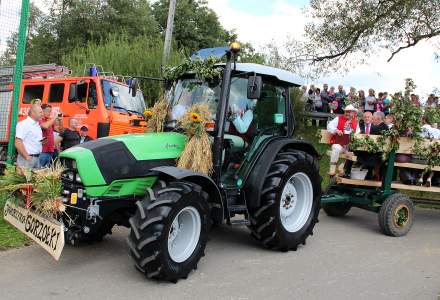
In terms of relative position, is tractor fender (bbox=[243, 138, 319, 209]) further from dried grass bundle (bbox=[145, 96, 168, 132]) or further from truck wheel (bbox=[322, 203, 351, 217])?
truck wheel (bbox=[322, 203, 351, 217])

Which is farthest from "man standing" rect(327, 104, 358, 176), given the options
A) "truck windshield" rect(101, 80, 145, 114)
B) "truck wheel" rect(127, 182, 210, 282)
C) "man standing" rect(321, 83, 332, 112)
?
"man standing" rect(321, 83, 332, 112)

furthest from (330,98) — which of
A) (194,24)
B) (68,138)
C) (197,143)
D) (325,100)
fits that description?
(194,24)

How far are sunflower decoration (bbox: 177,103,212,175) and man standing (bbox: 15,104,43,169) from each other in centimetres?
296

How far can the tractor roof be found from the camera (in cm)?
568

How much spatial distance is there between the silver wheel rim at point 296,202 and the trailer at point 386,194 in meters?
0.94

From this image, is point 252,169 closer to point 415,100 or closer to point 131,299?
point 131,299

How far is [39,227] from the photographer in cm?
480

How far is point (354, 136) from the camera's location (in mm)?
7660

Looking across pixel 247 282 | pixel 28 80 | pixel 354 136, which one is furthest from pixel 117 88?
pixel 247 282

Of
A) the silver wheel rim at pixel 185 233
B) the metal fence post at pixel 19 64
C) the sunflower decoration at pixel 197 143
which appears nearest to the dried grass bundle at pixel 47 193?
the silver wheel rim at pixel 185 233

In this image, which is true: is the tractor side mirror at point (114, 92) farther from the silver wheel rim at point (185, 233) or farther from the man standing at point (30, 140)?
the silver wheel rim at point (185, 233)

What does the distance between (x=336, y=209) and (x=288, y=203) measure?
2.39 metres

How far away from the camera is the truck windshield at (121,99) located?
12.4 meters

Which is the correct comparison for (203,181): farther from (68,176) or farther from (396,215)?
(396,215)
